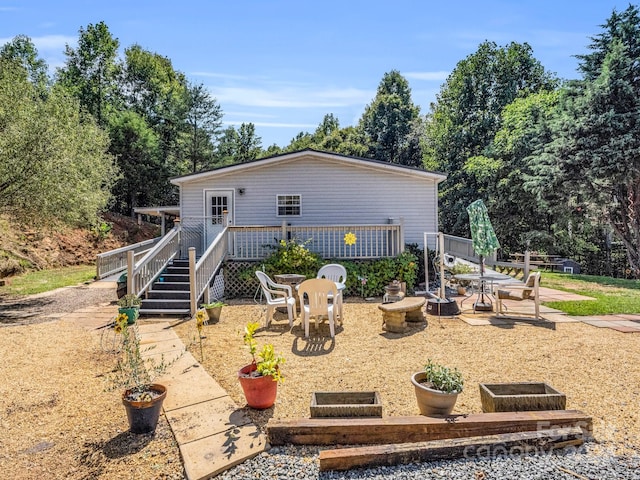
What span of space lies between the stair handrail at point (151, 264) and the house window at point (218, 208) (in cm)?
184

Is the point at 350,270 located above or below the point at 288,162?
below

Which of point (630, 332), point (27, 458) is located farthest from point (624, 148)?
point (27, 458)

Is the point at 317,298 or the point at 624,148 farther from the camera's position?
the point at 624,148

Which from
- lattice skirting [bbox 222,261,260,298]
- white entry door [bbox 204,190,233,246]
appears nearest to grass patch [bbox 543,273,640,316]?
lattice skirting [bbox 222,261,260,298]

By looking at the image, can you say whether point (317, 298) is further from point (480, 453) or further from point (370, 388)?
point (480, 453)

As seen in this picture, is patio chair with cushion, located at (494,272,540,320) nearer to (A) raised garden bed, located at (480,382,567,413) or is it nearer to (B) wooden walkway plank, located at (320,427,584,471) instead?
(A) raised garden bed, located at (480,382,567,413)

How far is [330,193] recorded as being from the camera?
41.7 ft

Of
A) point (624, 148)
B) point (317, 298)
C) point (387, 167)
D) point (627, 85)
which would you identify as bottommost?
point (317, 298)

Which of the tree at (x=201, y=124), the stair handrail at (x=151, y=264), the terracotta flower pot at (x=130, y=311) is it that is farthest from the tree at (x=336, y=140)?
the terracotta flower pot at (x=130, y=311)

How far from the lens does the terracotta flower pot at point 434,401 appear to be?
129 inches

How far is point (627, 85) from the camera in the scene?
15.0m

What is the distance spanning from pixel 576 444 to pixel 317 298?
4.16 m

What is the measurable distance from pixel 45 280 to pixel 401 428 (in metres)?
15.8

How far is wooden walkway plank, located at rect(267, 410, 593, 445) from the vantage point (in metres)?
3.02
